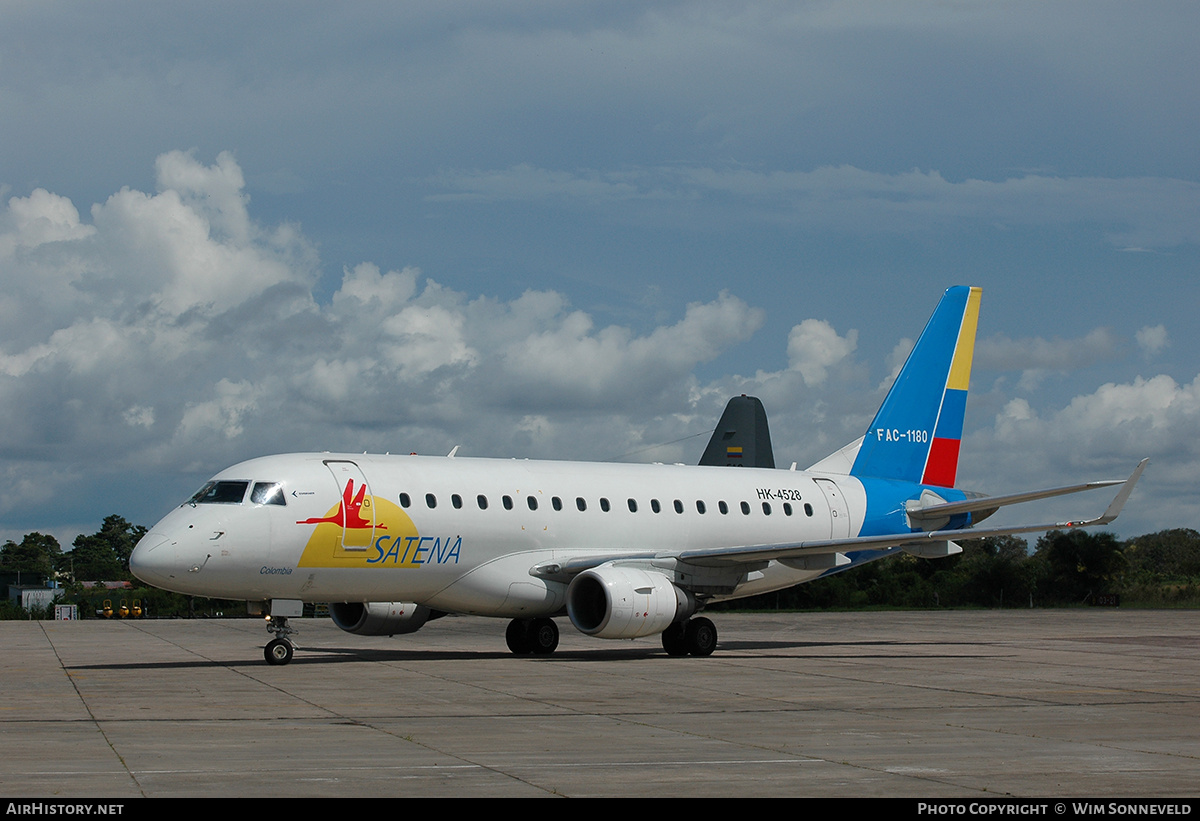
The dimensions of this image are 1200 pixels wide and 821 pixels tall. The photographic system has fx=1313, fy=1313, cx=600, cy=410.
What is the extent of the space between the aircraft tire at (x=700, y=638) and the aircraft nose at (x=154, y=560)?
10049 millimetres

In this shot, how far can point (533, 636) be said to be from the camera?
26672mm

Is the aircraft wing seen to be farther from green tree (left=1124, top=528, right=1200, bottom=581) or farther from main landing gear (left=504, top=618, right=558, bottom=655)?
green tree (left=1124, top=528, right=1200, bottom=581)

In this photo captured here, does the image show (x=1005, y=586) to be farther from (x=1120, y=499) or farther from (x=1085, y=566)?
(x=1120, y=499)

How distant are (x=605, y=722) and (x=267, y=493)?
1023cm

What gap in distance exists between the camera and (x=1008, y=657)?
2517 cm

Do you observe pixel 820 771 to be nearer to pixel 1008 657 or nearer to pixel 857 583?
pixel 1008 657

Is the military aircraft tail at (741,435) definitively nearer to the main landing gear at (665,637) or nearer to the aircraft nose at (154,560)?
the main landing gear at (665,637)

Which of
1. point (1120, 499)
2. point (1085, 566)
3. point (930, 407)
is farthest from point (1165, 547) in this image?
point (1120, 499)

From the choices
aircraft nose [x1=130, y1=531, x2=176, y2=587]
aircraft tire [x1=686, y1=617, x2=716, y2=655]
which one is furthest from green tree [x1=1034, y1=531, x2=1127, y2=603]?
aircraft nose [x1=130, y1=531, x2=176, y2=587]

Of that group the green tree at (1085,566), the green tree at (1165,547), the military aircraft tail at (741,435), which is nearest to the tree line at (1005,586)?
the green tree at (1085,566)

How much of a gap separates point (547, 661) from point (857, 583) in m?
43.2

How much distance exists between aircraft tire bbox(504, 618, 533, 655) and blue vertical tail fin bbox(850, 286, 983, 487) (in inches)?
400

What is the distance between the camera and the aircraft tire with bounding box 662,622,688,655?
25.9m
